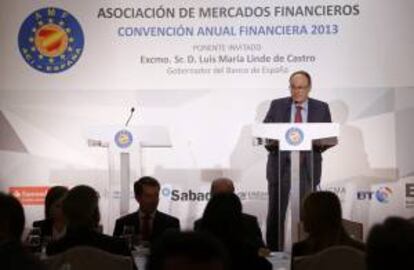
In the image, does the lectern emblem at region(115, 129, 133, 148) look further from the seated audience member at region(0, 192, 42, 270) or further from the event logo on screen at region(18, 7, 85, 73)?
the seated audience member at region(0, 192, 42, 270)

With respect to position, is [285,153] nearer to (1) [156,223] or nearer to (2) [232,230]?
(1) [156,223]

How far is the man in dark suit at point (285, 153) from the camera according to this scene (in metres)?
8.25

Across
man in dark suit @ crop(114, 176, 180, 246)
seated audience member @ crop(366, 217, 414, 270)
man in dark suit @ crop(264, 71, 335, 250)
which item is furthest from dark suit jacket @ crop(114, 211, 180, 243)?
seated audience member @ crop(366, 217, 414, 270)

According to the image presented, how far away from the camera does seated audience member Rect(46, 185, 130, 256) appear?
14.0ft

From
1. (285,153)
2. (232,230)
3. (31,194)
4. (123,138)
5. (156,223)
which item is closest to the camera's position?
(232,230)

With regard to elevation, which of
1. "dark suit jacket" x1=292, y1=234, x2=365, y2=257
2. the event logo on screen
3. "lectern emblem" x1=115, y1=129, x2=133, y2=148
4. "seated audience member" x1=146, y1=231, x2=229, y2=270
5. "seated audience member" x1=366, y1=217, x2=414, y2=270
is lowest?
"dark suit jacket" x1=292, y1=234, x2=365, y2=257

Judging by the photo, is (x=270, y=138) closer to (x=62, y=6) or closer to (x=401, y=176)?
(x=401, y=176)

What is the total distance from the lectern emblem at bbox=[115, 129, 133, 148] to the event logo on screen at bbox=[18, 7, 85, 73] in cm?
171

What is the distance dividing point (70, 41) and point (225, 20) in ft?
6.00

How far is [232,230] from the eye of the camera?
13.0ft

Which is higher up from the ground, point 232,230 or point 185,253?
point 185,253

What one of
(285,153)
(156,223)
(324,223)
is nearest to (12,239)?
(324,223)

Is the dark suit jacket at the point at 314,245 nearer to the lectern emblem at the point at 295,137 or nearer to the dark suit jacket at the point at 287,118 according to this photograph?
the lectern emblem at the point at 295,137

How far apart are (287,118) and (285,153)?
387 mm
